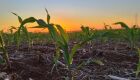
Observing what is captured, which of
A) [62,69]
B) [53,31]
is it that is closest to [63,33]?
[53,31]

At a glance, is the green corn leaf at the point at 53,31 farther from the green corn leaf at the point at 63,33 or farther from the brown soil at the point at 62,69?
the brown soil at the point at 62,69

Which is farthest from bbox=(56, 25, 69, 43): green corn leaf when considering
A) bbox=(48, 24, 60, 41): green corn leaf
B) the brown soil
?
the brown soil

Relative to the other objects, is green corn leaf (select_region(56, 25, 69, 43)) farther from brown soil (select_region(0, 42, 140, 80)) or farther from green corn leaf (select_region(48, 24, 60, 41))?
brown soil (select_region(0, 42, 140, 80))

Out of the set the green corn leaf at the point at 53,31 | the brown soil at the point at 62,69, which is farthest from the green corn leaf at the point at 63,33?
the brown soil at the point at 62,69

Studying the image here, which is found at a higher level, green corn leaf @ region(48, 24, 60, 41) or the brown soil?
green corn leaf @ region(48, 24, 60, 41)

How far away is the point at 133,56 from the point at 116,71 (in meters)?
0.87

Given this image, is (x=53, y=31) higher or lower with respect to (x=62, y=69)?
higher

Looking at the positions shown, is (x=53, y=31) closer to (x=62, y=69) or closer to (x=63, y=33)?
(x=63, y=33)

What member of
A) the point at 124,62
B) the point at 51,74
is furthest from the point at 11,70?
the point at 124,62

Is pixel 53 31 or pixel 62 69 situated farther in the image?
pixel 62 69

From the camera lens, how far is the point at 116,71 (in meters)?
3.51

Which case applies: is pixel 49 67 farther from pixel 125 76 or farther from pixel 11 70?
pixel 125 76

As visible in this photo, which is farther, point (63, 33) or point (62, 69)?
point (62, 69)

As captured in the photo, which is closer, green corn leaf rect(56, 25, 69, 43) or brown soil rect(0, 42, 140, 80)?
green corn leaf rect(56, 25, 69, 43)
